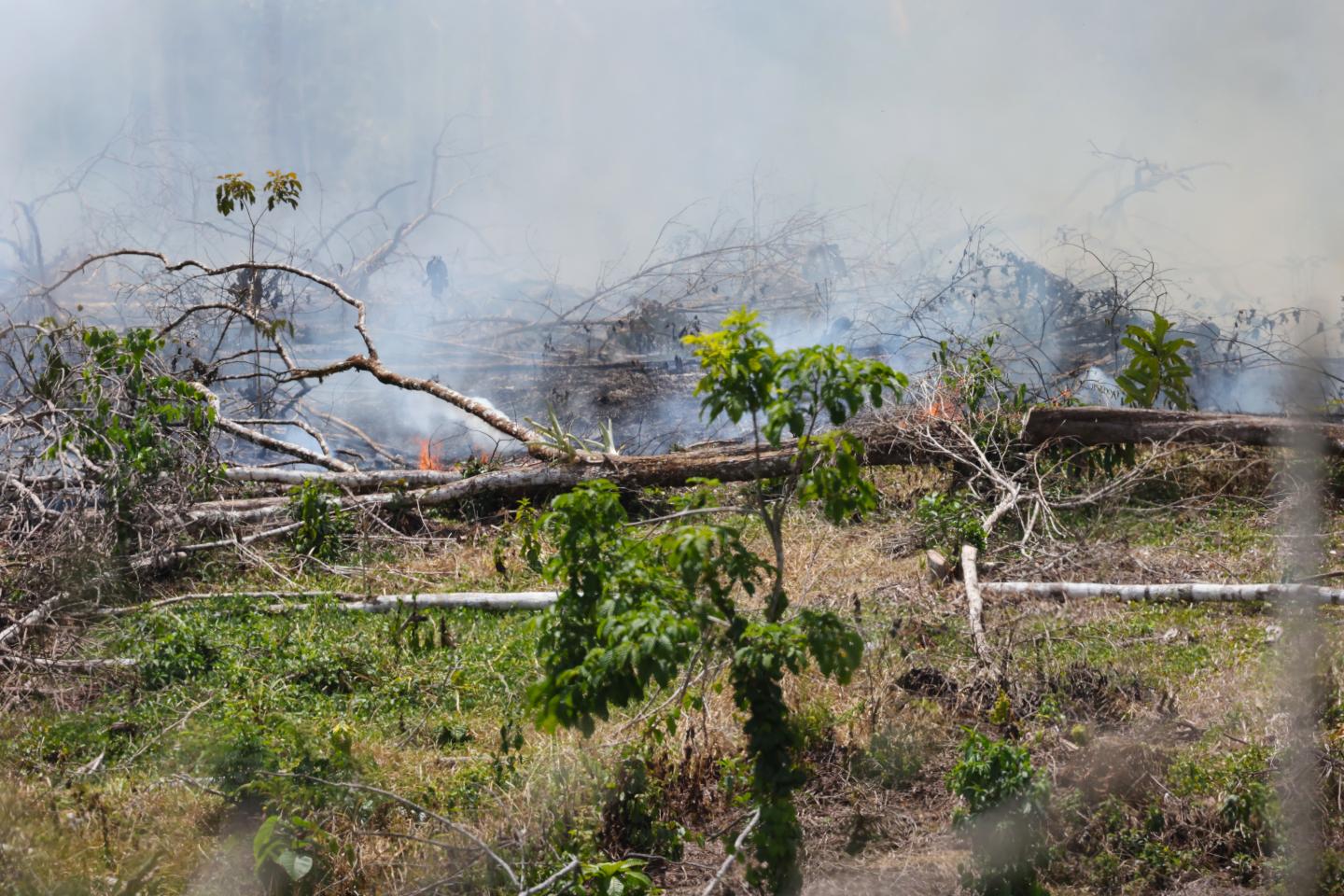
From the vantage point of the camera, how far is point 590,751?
4.89m

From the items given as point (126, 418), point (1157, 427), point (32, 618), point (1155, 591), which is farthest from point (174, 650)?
point (1157, 427)

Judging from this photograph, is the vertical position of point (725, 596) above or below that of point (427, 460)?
below

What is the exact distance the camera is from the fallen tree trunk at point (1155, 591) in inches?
248

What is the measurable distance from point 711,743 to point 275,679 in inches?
→ 94.6

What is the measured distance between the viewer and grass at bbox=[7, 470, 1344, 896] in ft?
14.0

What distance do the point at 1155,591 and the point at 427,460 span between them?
6598 millimetres

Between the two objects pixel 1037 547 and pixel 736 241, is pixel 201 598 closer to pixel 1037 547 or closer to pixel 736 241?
pixel 1037 547

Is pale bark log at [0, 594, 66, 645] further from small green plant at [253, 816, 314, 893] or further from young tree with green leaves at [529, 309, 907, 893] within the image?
young tree with green leaves at [529, 309, 907, 893]

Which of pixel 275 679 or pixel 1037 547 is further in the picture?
pixel 1037 547

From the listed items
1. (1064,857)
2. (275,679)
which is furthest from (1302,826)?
(275,679)

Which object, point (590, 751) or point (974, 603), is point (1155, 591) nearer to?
point (974, 603)

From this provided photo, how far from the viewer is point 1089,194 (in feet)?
56.2

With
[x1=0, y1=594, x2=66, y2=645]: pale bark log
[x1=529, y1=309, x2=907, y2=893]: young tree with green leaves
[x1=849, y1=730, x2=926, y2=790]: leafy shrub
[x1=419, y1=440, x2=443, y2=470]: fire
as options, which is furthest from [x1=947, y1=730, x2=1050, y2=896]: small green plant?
[x1=419, y1=440, x2=443, y2=470]: fire

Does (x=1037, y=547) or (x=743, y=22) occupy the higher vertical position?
(x=743, y=22)
